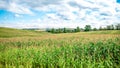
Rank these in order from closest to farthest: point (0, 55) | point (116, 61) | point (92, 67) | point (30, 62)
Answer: point (92, 67) → point (116, 61) → point (30, 62) → point (0, 55)

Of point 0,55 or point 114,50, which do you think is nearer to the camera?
point 114,50

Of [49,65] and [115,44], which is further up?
[115,44]

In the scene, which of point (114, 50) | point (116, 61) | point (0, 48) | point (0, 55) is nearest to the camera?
point (116, 61)

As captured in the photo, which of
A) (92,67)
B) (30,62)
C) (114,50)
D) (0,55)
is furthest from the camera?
(0,55)

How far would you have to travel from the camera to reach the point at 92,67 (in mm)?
6828

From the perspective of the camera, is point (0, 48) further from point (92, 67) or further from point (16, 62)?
point (92, 67)

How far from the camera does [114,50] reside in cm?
Result: 803

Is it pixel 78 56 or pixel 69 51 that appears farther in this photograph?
pixel 69 51

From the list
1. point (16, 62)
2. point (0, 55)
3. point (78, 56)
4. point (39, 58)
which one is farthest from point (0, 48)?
point (78, 56)

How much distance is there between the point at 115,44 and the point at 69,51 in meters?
2.37

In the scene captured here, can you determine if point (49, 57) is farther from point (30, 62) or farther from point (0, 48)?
point (0, 48)

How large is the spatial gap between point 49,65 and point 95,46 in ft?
8.48

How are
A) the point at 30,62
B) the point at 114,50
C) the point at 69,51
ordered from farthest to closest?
the point at 69,51, the point at 30,62, the point at 114,50

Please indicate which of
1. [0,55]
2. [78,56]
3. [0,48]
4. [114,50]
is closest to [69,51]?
[78,56]
